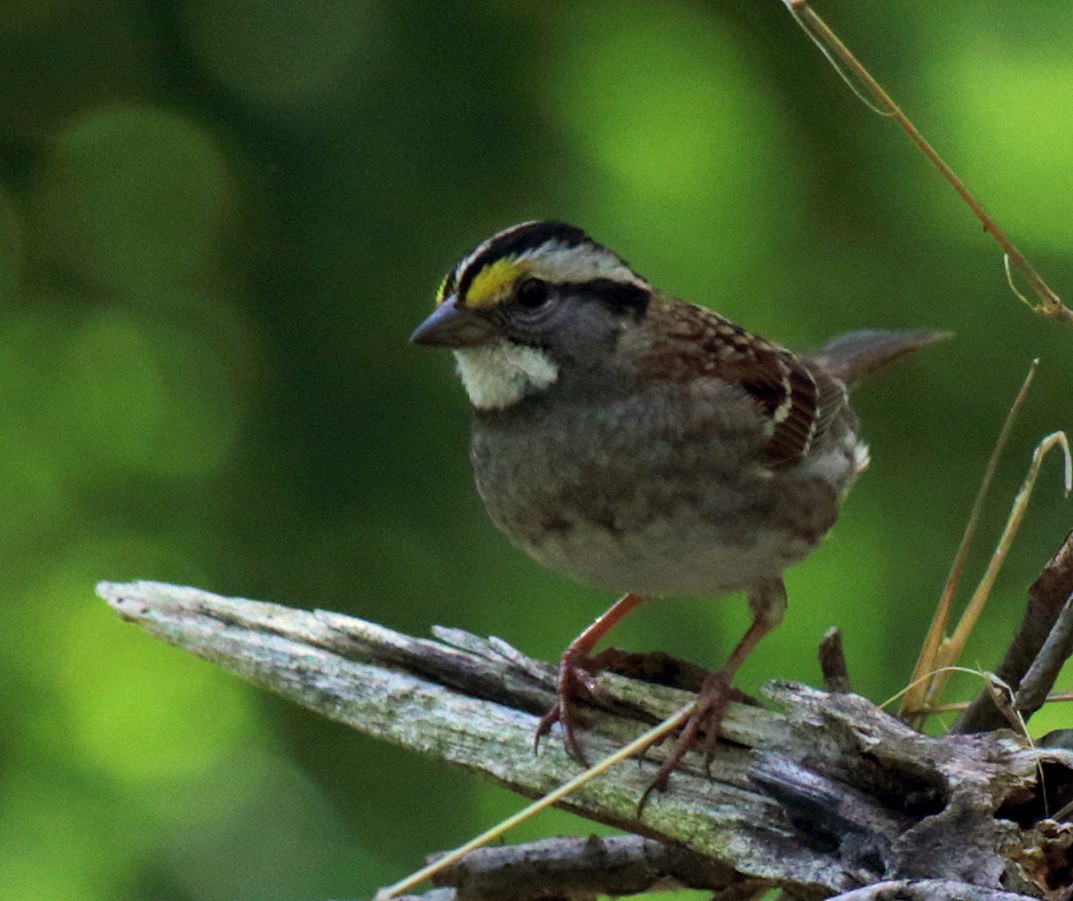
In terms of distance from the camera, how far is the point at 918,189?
2.87m

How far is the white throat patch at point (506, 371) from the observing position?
7.58 feet

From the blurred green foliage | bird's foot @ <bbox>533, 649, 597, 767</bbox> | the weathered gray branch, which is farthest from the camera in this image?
the blurred green foliage

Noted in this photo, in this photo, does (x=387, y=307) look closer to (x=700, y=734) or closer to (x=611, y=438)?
(x=611, y=438)

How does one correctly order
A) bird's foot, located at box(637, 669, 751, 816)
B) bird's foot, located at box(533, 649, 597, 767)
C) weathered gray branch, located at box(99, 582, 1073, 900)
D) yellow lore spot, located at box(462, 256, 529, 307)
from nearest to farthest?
weathered gray branch, located at box(99, 582, 1073, 900)
bird's foot, located at box(637, 669, 751, 816)
bird's foot, located at box(533, 649, 597, 767)
yellow lore spot, located at box(462, 256, 529, 307)

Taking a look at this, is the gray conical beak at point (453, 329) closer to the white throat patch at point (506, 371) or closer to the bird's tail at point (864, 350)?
the white throat patch at point (506, 371)

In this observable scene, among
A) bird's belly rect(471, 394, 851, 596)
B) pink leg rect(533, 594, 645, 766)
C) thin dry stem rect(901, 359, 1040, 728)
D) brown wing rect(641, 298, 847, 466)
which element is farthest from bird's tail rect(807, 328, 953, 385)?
pink leg rect(533, 594, 645, 766)

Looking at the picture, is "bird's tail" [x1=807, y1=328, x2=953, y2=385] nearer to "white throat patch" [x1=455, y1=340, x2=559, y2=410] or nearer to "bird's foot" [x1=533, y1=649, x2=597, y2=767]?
"white throat patch" [x1=455, y1=340, x2=559, y2=410]

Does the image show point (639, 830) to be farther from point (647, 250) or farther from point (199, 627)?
point (647, 250)

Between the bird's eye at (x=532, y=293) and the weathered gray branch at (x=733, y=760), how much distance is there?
445 mm

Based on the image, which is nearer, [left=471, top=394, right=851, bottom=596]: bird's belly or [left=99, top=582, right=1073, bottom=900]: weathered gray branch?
[left=99, top=582, right=1073, bottom=900]: weathered gray branch

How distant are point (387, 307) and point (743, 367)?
0.64 metres

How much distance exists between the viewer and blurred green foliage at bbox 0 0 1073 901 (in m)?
2.72

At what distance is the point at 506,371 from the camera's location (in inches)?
92.0

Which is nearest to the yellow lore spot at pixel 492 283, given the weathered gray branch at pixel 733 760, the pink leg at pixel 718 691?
the weathered gray branch at pixel 733 760
